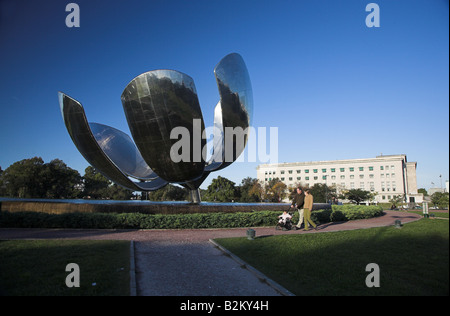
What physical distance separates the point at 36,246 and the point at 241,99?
893 centimetres

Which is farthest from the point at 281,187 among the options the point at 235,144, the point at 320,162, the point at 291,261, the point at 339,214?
the point at 291,261

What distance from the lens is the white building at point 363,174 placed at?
74.4 meters

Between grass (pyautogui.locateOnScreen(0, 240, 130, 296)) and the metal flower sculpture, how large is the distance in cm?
397

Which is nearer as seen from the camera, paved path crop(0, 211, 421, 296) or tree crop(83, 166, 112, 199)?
paved path crop(0, 211, 421, 296)

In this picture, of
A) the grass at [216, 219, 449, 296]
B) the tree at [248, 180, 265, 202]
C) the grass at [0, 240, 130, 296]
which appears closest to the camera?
the grass at [216, 219, 449, 296]

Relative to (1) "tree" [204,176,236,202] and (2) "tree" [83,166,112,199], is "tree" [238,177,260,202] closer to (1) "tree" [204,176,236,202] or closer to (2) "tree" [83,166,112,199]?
(1) "tree" [204,176,236,202]

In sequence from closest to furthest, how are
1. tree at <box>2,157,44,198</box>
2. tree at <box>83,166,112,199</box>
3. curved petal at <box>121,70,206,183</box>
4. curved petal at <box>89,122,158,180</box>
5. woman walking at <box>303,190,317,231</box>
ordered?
curved petal at <box>121,70,206,183</box> < woman walking at <box>303,190,317,231</box> < curved petal at <box>89,122,158,180</box> < tree at <box>2,157,44,198</box> < tree at <box>83,166,112,199</box>

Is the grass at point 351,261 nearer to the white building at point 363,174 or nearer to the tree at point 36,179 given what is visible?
the tree at point 36,179

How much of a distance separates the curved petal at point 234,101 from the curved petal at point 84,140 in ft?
16.4

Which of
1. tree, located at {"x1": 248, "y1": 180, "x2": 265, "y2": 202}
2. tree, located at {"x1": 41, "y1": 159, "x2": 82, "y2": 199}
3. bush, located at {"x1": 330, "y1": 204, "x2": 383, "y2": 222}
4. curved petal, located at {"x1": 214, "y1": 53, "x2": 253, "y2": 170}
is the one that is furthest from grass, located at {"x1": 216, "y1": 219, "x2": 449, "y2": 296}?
tree, located at {"x1": 248, "y1": 180, "x2": 265, "y2": 202}

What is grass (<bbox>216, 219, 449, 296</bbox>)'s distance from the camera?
317cm

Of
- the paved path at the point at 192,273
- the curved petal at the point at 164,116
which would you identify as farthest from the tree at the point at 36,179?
the paved path at the point at 192,273

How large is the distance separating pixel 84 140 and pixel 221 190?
3212 centimetres

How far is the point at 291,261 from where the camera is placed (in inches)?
223
